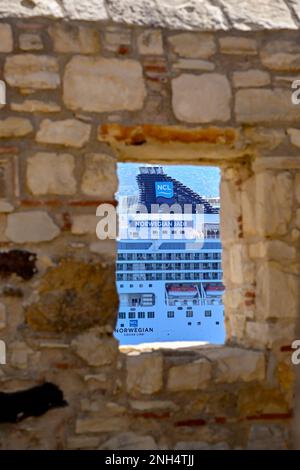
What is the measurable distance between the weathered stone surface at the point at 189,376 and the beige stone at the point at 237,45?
5.15 ft

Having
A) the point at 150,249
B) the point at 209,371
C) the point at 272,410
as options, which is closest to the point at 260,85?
the point at 209,371

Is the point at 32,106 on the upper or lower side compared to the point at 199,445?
upper

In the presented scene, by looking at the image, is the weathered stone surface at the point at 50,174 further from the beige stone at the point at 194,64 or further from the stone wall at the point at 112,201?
the beige stone at the point at 194,64

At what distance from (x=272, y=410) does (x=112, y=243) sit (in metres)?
1.17

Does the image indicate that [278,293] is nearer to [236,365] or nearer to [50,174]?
[236,365]

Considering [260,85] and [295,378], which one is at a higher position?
[260,85]

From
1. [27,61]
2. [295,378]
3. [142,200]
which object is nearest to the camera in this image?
[27,61]

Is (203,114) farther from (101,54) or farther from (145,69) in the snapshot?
(101,54)

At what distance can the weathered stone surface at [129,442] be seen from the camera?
8.29 ft

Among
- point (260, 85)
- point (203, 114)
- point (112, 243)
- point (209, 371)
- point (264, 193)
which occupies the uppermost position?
point (260, 85)

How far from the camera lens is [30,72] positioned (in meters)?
2.54

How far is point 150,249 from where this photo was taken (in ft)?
24.7

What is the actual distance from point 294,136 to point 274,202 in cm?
36

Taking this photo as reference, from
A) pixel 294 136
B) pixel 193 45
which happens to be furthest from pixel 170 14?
pixel 294 136
